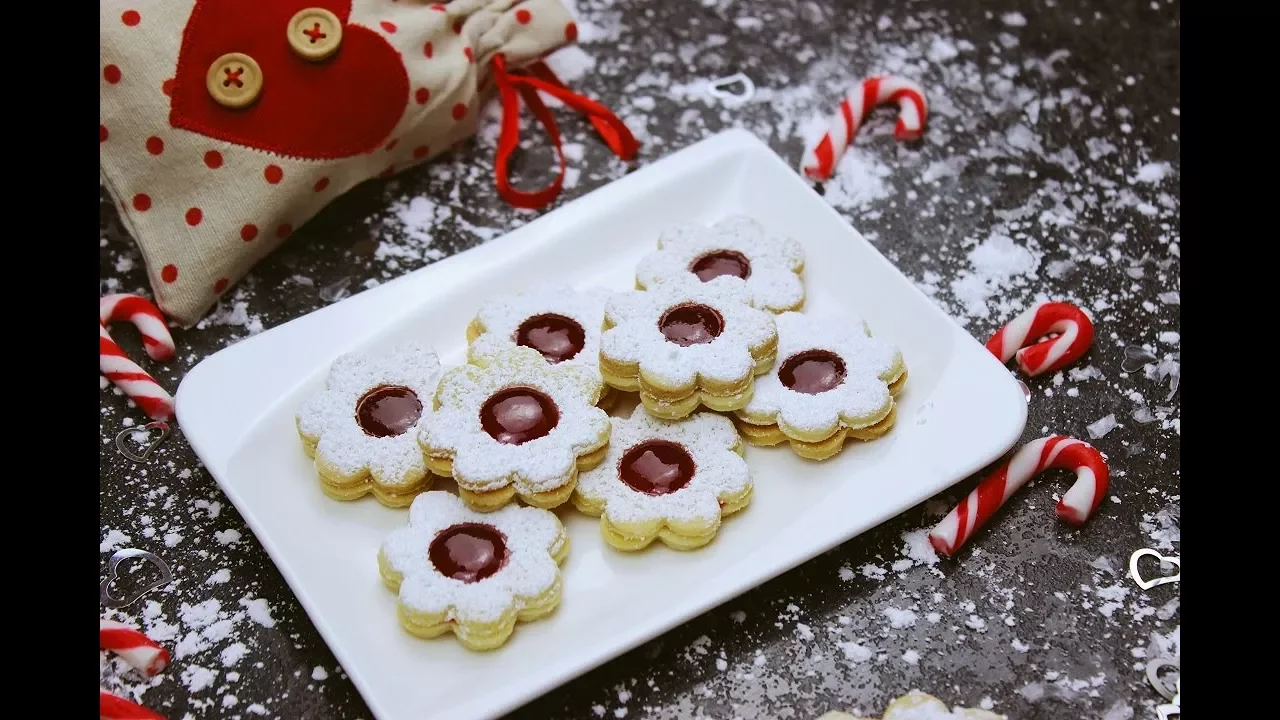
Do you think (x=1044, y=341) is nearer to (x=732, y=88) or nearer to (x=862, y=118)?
(x=862, y=118)

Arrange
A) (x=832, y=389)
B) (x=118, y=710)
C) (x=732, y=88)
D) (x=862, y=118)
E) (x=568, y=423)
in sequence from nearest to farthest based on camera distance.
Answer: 1. (x=118, y=710)
2. (x=568, y=423)
3. (x=832, y=389)
4. (x=862, y=118)
5. (x=732, y=88)

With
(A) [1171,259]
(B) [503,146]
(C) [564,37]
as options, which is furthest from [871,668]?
(C) [564,37]

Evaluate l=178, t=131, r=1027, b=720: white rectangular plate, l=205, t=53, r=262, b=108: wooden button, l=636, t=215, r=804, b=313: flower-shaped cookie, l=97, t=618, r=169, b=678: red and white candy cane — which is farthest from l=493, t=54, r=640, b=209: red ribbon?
l=97, t=618, r=169, b=678: red and white candy cane

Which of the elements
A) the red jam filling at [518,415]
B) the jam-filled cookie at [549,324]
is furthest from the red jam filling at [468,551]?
the jam-filled cookie at [549,324]

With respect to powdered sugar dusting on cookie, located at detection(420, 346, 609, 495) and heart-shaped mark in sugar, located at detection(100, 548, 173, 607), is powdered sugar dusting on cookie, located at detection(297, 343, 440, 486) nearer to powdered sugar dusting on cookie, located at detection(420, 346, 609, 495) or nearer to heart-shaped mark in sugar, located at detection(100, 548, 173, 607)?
powdered sugar dusting on cookie, located at detection(420, 346, 609, 495)

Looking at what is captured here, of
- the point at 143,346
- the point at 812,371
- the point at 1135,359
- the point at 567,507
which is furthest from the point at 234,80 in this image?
the point at 1135,359

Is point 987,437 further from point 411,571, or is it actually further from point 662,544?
point 411,571

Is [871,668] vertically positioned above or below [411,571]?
below
